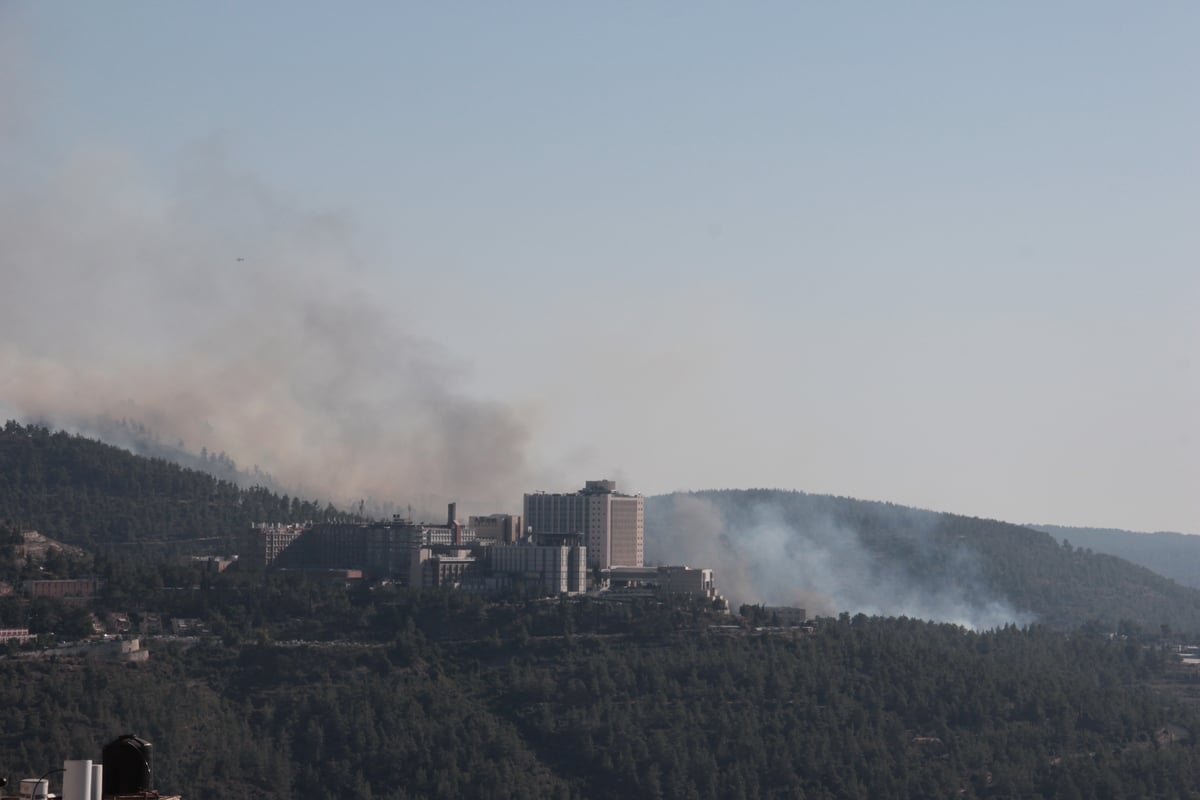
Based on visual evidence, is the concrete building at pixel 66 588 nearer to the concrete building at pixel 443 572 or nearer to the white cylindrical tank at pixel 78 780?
the concrete building at pixel 443 572

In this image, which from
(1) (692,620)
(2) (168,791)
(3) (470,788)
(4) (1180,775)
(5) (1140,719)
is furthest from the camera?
(1) (692,620)

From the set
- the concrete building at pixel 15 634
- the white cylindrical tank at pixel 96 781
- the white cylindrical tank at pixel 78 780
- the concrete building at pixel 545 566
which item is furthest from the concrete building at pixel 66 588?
the white cylindrical tank at pixel 78 780

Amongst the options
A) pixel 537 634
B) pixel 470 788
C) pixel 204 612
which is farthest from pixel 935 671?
pixel 204 612

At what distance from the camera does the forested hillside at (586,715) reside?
150 meters

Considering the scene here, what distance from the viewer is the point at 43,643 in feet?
545

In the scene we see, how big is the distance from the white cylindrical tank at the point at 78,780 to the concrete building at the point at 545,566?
6020 inches

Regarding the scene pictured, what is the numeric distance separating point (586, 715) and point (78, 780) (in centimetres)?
12590

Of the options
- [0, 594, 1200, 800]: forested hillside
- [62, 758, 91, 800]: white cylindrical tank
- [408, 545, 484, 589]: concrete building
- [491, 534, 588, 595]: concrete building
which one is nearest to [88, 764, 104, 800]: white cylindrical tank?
[62, 758, 91, 800]: white cylindrical tank

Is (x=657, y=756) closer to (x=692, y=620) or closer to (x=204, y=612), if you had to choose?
(x=692, y=620)

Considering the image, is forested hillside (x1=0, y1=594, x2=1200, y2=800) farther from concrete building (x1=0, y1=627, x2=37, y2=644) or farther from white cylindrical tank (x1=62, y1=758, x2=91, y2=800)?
white cylindrical tank (x1=62, y1=758, x2=91, y2=800)

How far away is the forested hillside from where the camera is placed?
150 metres

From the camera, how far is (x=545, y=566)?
194000mm

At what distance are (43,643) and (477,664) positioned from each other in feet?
111

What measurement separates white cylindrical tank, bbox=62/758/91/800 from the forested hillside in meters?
103
